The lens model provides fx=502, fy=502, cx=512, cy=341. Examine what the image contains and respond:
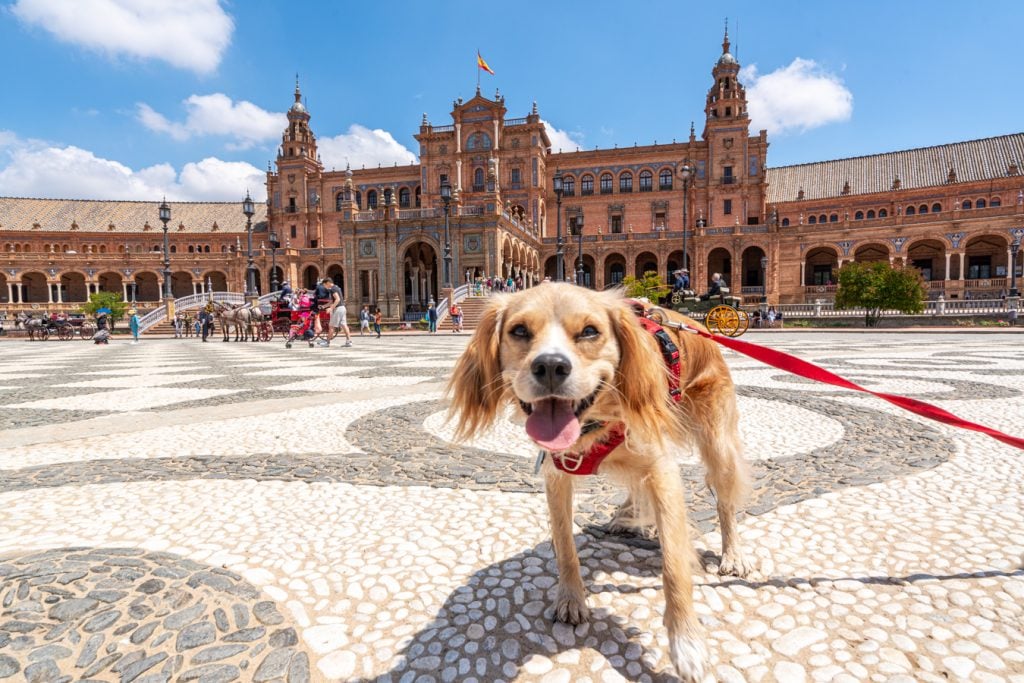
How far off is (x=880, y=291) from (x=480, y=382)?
31.6 metres

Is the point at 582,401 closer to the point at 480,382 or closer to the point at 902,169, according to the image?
the point at 480,382

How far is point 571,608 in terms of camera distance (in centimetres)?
167

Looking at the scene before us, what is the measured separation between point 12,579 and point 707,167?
170 ft

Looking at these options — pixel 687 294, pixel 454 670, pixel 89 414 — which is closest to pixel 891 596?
pixel 454 670

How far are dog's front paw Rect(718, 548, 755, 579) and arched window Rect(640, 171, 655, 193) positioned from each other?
50.7 m

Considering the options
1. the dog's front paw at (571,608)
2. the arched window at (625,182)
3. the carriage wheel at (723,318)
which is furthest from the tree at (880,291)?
the dog's front paw at (571,608)

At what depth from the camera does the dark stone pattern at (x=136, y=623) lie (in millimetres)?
1408

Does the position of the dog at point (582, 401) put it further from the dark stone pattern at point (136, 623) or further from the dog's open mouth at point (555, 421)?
the dark stone pattern at point (136, 623)

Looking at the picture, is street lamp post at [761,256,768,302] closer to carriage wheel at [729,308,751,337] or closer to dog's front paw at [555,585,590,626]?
carriage wheel at [729,308,751,337]

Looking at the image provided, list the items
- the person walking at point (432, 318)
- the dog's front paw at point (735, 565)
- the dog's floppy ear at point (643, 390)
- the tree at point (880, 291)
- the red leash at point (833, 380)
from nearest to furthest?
the dog's floppy ear at point (643, 390) → the red leash at point (833, 380) → the dog's front paw at point (735, 565) → the person walking at point (432, 318) → the tree at point (880, 291)

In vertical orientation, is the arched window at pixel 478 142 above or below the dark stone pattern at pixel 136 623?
above

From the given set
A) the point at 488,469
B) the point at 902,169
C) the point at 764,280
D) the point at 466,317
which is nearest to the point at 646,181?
the point at 764,280

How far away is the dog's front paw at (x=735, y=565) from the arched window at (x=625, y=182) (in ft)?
167

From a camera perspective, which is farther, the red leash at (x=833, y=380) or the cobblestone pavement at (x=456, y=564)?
the red leash at (x=833, y=380)
